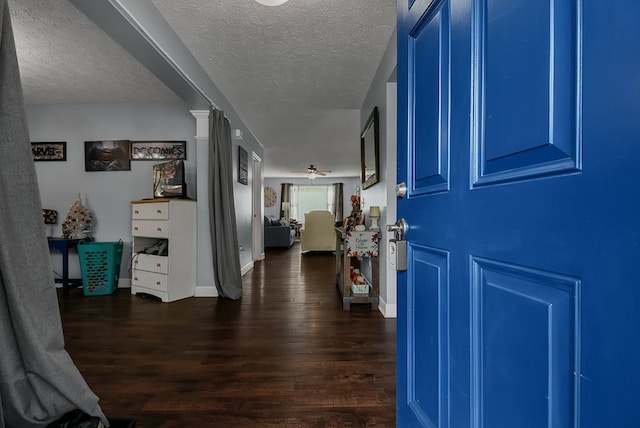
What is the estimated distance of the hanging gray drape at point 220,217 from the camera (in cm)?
328

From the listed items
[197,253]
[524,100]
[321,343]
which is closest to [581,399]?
[524,100]

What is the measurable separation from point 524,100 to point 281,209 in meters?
11.0

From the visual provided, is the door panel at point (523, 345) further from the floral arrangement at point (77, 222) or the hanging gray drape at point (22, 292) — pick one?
the floral arrangement at point (77, 222)

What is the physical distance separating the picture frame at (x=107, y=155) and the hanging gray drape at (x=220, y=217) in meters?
1.33

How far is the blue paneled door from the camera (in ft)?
1.16

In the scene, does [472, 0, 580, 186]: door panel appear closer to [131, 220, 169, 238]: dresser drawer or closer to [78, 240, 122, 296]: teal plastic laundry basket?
[131, 220, 169, 238]: dresser drawer

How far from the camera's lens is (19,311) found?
38.6 inches

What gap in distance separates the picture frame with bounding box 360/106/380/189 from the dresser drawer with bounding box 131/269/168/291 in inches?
94.1

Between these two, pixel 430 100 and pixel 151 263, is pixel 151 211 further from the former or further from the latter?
pixel 430 100

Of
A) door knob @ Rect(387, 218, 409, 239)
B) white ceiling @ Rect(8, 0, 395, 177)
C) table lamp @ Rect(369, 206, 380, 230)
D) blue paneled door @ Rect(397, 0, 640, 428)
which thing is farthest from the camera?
table lamp @ Rect(369, 206, 380, 230)

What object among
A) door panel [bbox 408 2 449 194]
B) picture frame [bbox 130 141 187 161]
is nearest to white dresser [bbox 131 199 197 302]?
picture frame [bbox 130 141 187 161]

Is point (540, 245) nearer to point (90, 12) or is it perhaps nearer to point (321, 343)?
point (321, 343)

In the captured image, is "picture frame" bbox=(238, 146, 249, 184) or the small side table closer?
the small side table

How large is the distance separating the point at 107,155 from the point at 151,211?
1.18 meters
